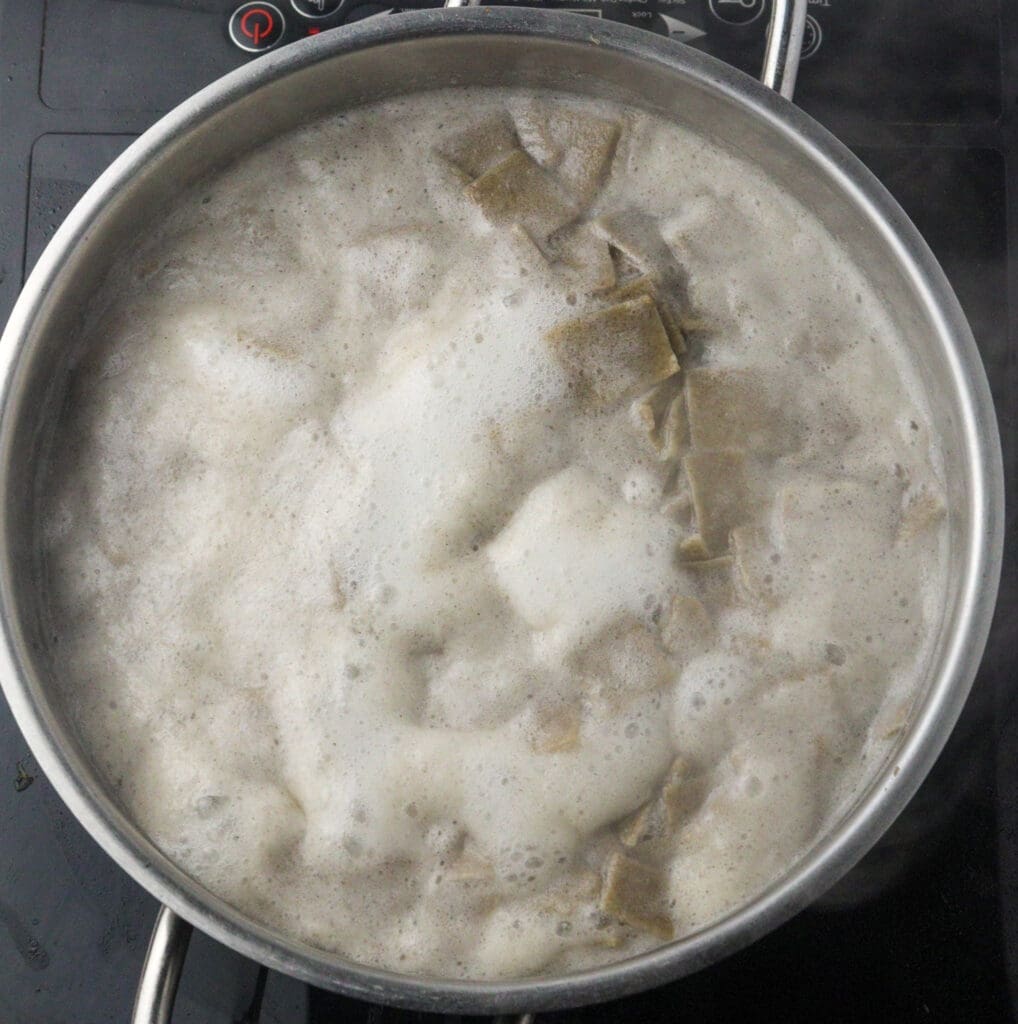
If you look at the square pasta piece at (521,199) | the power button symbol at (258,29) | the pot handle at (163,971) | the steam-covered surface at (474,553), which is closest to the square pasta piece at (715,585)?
the steam-covered surface at (474,553)

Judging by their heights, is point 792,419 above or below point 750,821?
above

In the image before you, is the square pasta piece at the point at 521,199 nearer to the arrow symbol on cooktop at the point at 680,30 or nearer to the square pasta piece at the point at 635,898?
the arrow symbol on cooktop at the point at 680,30

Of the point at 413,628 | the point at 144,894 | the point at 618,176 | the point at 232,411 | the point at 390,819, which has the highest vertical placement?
the point at 618,176

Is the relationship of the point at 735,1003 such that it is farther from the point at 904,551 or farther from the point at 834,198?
the point at 834,198

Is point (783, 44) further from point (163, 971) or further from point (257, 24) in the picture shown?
point (163, 971)

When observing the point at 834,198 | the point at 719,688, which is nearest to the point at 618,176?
the point at 834,198

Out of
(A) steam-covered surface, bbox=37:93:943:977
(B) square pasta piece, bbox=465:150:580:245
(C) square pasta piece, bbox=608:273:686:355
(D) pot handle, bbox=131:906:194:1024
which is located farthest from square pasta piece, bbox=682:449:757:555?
(D) pot handle, bbox=131:906:194:1024

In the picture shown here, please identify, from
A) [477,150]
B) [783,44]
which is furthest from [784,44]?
[477,150]
